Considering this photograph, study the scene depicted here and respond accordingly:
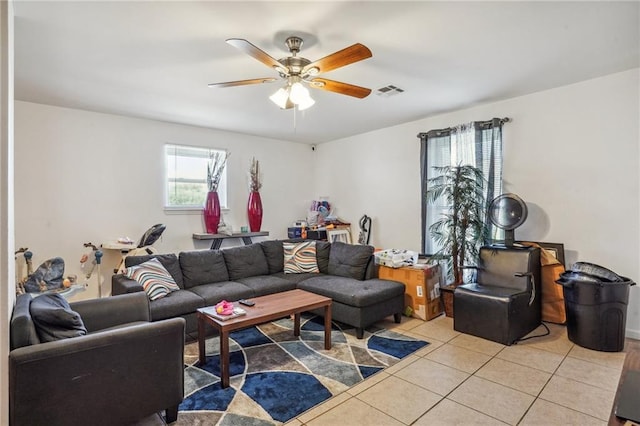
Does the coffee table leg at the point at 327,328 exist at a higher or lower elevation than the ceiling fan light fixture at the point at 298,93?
lower

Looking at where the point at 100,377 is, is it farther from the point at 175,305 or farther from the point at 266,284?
the point at 266,284

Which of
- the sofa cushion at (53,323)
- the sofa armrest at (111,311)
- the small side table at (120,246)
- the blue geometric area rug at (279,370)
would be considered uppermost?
the small side table at (120,246)

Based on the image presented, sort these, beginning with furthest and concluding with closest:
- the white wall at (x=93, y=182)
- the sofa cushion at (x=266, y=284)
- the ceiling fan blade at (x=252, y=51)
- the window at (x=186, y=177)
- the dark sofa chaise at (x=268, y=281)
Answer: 1. the window at (x=186, y=177)
2. the white wall at (x=93, y=182)
3. the sofa cushion at (x=266, y=284)
4. the dark sofa chaise at (x=268, y=281)
5. the ceiling fan blade at (x=252, y=51)

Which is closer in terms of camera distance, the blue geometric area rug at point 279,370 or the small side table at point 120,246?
the blue geometric area rug at point 279,370

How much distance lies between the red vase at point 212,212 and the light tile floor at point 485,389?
334 cm

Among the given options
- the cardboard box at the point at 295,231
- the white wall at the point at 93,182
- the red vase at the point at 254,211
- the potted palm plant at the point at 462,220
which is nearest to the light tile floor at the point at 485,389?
the potted palm plant at the point at 462,220

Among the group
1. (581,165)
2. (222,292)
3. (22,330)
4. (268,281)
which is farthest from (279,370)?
(581,165)

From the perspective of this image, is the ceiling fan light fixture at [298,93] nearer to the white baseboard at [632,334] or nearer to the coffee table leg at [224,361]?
the coffee table leg at [224,361]

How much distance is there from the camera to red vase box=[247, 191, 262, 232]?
17.6ft

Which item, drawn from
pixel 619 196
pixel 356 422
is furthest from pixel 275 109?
pixel 619 196

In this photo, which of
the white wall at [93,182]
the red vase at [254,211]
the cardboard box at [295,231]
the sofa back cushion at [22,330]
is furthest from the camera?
the cardboard box at [295,231]

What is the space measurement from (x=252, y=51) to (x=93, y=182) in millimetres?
3286

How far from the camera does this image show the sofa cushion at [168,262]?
3494mm

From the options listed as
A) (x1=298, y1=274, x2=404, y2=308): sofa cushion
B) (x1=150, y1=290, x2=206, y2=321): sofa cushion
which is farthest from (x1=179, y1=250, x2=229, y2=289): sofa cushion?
(x1=298, y1=274, x2=404, y2=308): sofa cushion
